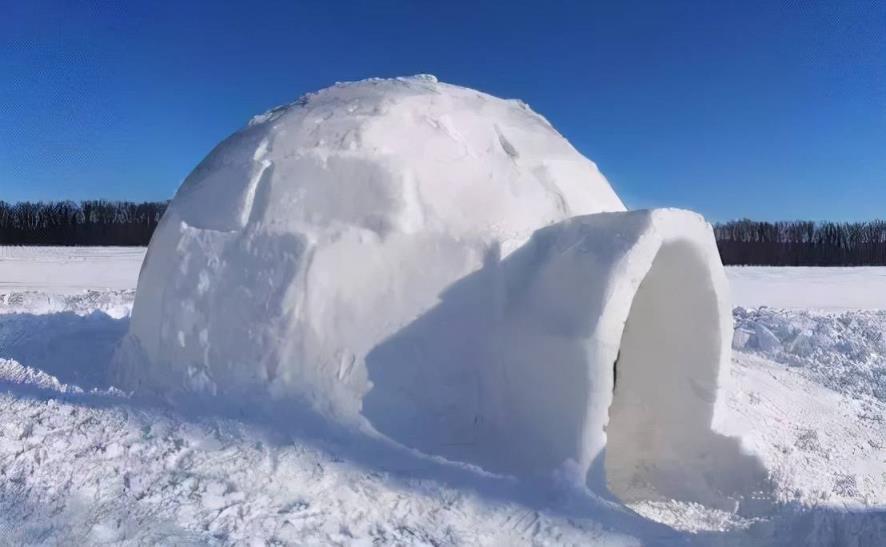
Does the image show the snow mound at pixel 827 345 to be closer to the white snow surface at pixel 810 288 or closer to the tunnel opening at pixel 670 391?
the tunnel opening at pixel 670 391

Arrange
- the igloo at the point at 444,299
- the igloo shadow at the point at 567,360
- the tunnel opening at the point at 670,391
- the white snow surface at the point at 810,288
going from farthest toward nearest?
the white snow surface at the point at 810,288
the tunnel opening at the point at 670,391
the igloo at the point at 444,299
the igloo shadow at the point at 567,360

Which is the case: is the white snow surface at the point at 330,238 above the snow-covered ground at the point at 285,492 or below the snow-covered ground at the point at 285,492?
above

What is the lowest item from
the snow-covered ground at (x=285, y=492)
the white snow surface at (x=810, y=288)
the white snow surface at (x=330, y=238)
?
the snow-covered ground at (x=285, y=492)

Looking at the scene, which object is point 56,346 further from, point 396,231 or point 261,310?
point 396,231

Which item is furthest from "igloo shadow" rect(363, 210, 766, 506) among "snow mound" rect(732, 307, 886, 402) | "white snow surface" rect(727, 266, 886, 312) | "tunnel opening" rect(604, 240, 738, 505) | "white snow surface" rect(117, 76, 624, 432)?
"white snow surface" rect(727, 266, 886, 312)

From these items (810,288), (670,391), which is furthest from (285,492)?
(810,288)

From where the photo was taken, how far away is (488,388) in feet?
12.6

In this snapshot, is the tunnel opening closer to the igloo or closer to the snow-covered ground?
the igloo

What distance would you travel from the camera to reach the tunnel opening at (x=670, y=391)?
428 cm

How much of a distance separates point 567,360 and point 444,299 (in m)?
0.79

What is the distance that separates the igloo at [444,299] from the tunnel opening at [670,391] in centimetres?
1

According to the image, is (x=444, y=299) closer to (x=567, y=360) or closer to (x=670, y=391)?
(x=567, y=360)

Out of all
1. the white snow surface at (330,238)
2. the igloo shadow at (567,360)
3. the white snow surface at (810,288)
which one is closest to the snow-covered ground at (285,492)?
the igloo shadow at (567,360)

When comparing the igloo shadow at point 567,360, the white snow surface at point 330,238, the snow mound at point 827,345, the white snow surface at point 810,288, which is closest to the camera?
the igloo shadow at point 567,360
